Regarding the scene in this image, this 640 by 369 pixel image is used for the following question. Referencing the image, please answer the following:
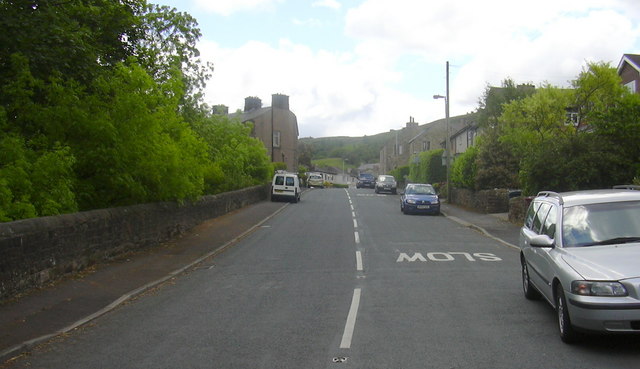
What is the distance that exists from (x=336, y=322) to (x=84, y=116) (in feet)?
25.5

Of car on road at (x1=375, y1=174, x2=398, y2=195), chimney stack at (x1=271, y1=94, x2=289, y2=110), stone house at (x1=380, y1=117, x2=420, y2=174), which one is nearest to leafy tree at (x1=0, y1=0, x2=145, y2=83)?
car on road at (x1=375, y1=174, x2=398, y2=195)

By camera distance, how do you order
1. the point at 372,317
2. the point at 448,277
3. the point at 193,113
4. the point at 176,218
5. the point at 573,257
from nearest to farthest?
1. the point at 573,257
2. the point at 372,317
3. the point at 448,277
4. the point at 176,218
5. the point at 193,113

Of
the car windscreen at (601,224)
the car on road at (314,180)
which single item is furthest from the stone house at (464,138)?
the car windscreen at (601,224)

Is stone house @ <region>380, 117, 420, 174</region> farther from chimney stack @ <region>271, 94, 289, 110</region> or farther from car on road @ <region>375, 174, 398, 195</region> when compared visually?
car on road @ <region>375, 174, 398, 195</region>

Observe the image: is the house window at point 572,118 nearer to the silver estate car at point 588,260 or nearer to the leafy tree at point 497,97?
the leafy tree at point 497,97

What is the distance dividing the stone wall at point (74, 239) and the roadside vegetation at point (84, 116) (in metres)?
0.43

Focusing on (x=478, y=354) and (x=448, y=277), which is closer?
(x=478, y=354)

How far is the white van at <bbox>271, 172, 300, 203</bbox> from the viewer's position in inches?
1506

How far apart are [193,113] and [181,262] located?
9919mm

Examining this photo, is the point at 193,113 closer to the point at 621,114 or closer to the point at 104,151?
the point at 104,151

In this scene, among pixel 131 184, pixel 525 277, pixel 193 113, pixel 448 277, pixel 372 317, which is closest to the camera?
pixel 372 317

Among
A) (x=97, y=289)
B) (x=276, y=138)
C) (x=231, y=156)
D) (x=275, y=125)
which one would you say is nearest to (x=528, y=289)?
(x=97, y=289)

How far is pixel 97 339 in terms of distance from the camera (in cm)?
691

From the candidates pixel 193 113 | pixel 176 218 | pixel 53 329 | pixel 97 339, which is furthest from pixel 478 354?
pixel 193 113
